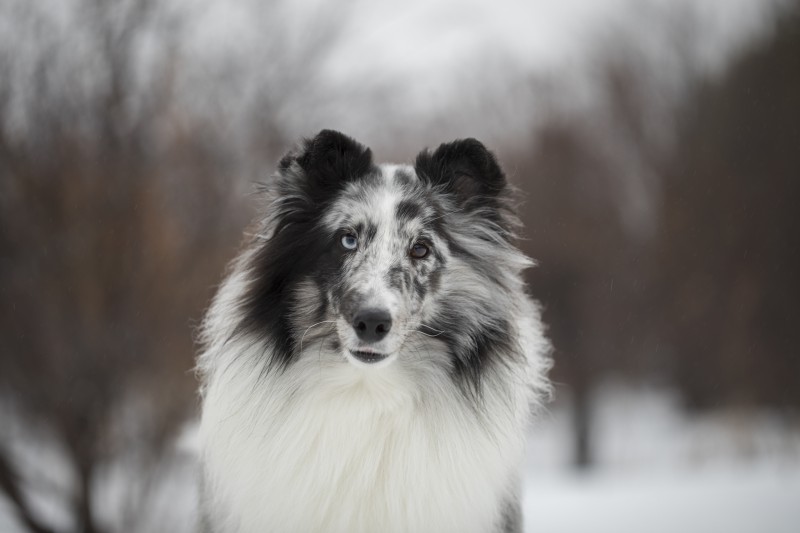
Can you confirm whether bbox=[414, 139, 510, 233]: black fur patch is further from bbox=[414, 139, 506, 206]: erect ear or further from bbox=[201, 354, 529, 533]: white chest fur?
bbox=[201, 354, 529, 533]: white chest fur

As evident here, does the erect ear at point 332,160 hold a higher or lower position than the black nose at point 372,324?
higher

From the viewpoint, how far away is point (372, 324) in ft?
10.0

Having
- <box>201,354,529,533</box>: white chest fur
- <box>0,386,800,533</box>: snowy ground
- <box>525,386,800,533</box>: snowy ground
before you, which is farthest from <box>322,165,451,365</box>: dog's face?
<box>525,386,800,533</box>: snowy ground

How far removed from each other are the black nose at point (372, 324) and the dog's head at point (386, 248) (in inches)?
5.0

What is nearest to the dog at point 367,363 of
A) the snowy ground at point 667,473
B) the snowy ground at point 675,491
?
the snowy ground at point 675,491

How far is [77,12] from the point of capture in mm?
5891

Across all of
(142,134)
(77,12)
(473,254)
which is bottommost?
(473,254)

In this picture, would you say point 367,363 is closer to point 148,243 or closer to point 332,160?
point 332,160

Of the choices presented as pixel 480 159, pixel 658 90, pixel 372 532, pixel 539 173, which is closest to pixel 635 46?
pixel 658 90

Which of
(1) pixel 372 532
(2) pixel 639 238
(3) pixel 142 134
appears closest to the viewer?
(1) pixel 372 532

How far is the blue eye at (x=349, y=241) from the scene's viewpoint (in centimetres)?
345

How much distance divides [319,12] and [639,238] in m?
11.9

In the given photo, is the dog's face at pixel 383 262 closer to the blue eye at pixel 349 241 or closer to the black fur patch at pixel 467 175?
the blue eye at pixel 349 241

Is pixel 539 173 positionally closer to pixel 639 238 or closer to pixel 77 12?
pixel 639 238
